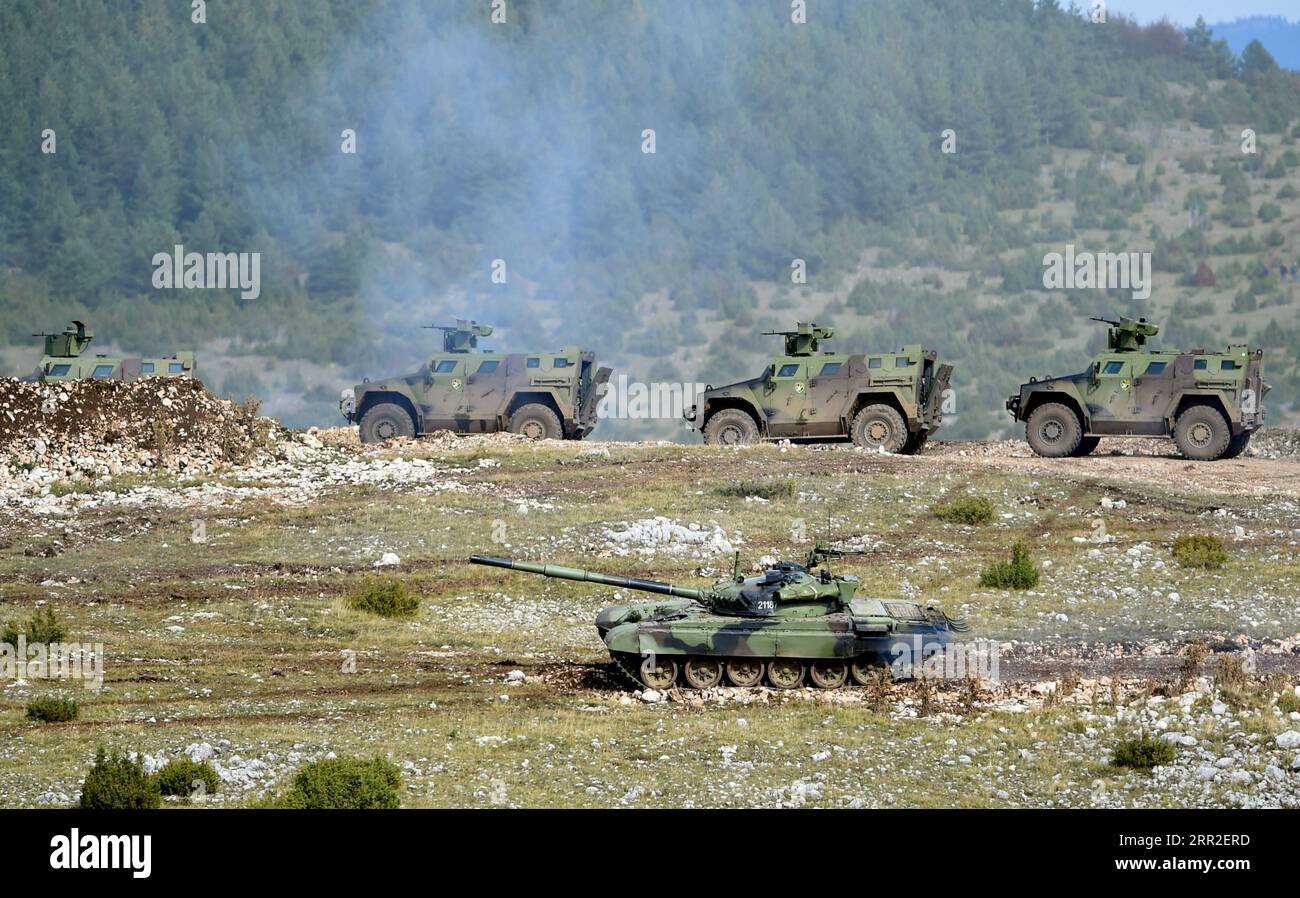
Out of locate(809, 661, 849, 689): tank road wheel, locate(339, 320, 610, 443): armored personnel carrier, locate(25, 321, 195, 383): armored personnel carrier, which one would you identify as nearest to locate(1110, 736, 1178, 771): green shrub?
locate(809, 661, 849, 689): tank road wheel

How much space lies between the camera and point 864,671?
61.0 feet

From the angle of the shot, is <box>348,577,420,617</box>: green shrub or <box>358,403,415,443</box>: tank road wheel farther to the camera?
<box>358,403,415,443</box>: tank road wheel

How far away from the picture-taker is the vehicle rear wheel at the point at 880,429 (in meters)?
33.9

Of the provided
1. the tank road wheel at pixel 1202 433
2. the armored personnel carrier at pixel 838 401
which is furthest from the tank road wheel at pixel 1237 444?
the armored personnel carrier at pixel 838 401

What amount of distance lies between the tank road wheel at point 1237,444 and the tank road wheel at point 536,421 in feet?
44.0

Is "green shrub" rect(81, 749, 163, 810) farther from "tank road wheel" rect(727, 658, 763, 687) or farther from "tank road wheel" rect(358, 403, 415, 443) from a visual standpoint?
"tank road wheel" rect(358, 403, 415, 443)

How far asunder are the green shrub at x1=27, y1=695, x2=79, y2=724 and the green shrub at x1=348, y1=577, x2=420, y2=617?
5.91 metres

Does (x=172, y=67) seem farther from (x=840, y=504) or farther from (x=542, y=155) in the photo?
(x=840, y=504)

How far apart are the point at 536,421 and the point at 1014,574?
1471cm

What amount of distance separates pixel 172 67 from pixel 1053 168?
42.2m

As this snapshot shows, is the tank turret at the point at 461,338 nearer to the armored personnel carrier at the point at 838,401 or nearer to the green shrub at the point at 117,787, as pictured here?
the armored personnel carrier at the point at 838,401

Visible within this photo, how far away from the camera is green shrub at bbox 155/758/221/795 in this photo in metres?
14.5

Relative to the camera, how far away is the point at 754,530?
27.5m
